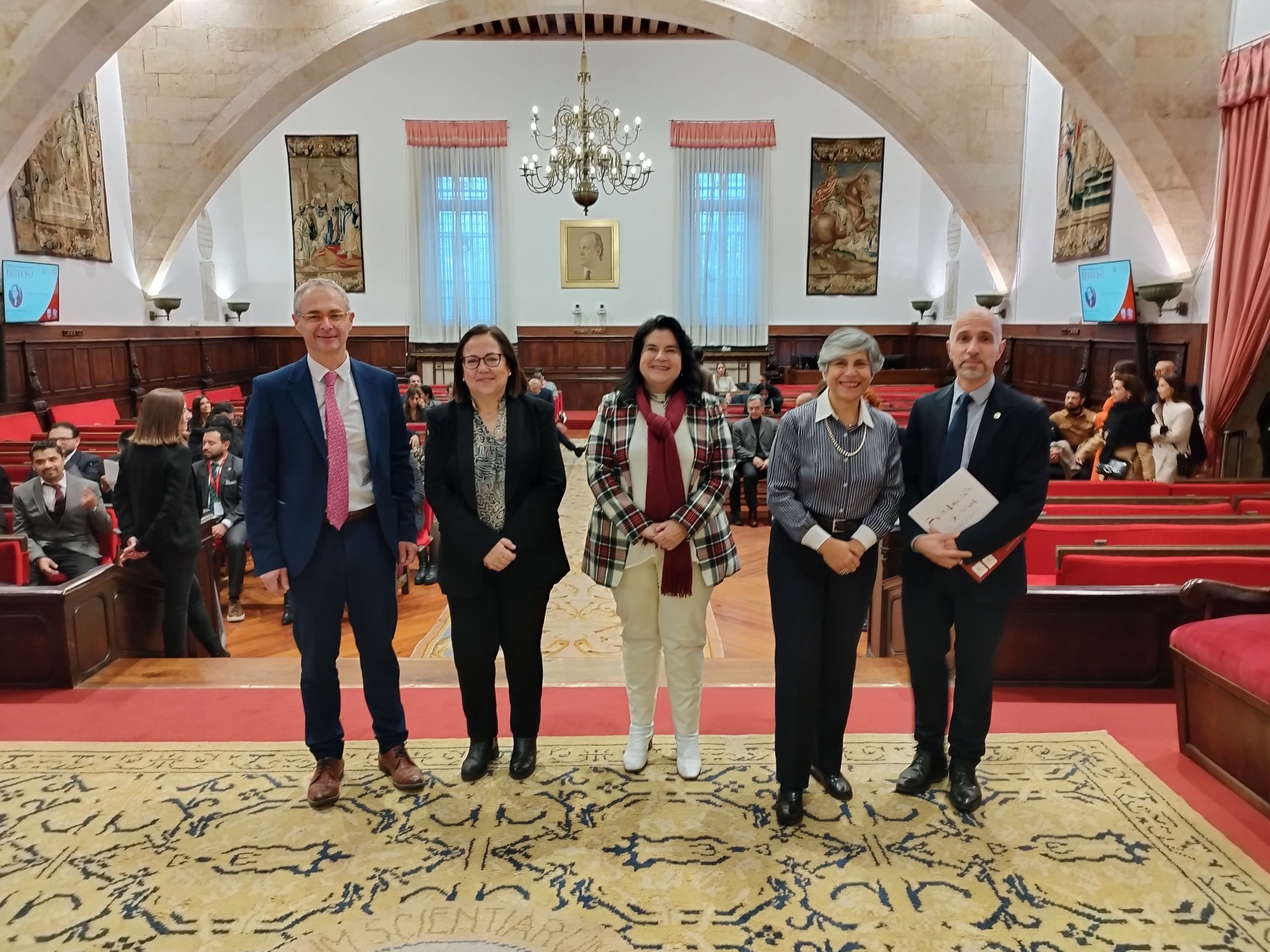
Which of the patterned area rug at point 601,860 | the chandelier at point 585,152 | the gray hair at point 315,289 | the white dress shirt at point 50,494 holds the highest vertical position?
the chandelier at point 585,152

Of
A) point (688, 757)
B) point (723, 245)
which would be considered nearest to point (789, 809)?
point (688, 757)

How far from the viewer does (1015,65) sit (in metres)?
9.87

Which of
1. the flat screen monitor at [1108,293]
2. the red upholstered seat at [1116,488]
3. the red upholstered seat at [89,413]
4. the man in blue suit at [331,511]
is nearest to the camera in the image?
the man in blue suit at [331,511]

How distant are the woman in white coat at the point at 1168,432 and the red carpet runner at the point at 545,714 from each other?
387cm

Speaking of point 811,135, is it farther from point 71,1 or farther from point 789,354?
point 71,1

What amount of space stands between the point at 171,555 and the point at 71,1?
6306 mm

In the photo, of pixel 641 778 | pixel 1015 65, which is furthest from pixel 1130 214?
pixel 641 778

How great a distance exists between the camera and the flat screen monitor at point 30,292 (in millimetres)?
7879

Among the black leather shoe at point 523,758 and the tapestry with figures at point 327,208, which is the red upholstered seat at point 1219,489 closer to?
the black leather shoe at point 523,758

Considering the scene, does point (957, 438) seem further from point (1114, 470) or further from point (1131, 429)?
point (1131, 429)

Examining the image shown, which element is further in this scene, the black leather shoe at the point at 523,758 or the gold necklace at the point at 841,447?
the black leather shoe at the point at 523,758

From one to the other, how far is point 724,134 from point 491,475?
13712 mm

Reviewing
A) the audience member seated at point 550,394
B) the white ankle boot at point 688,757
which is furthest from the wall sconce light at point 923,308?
the white ankle boot at point 688,757

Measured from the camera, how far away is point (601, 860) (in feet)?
7.07
